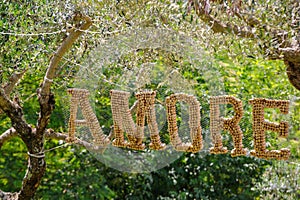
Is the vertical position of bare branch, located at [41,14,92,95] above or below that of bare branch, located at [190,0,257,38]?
below

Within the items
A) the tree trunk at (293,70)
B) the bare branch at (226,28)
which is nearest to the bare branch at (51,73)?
the bare branch at (226,28)

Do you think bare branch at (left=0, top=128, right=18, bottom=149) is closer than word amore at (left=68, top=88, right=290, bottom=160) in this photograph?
No

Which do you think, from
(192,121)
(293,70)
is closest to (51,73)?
(192,121)

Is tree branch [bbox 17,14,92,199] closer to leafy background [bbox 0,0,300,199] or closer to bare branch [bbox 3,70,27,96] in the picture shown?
leafy background [bbox 0,0,300,199]

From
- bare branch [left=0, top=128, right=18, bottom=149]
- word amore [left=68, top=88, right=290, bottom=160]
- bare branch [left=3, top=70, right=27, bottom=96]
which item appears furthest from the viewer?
bare branch [left=0, top=128, right=18, bottom=149]

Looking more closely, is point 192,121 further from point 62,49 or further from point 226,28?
point 62,49

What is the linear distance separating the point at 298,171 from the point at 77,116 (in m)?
3.37

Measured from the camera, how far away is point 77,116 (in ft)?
12.0

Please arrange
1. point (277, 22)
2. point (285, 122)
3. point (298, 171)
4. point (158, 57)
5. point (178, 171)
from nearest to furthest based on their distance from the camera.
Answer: point (285, 122) < point (277, 22) < point (158, 57) < point (298, 171) < point (178, 171)

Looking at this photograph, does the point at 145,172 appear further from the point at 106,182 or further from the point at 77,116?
the point at 77,116

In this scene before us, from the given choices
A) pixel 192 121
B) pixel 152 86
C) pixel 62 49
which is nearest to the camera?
pixel 192 121

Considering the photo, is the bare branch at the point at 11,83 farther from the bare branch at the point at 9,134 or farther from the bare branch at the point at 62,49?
the bare branch at the point at 62,49

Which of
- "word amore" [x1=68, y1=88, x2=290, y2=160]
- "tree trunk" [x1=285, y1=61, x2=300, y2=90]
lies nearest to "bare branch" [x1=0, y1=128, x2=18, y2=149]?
"word amore" [x1=68, y1=88, x2=290, y2=160]

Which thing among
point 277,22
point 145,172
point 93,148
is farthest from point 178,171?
point 277,22
